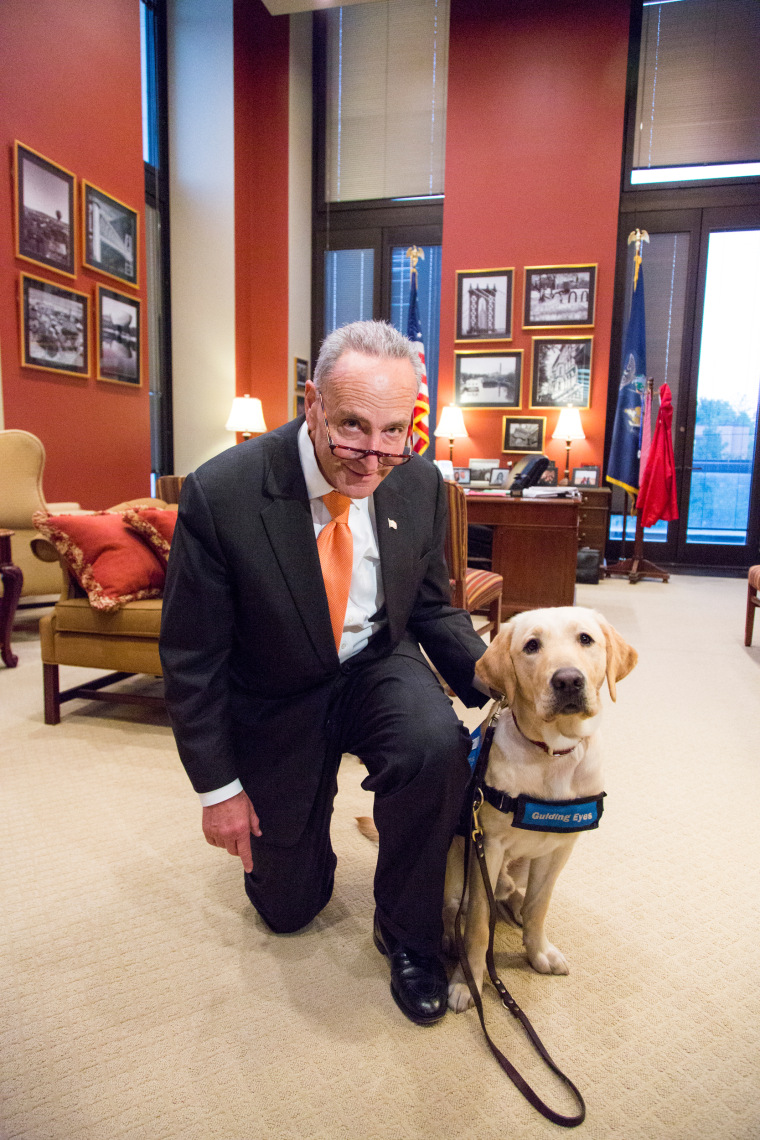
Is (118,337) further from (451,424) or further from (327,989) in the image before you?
(327,989)

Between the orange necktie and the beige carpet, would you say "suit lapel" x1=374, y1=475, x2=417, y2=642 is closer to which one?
the orange necktie

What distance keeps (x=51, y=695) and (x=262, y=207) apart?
583cm

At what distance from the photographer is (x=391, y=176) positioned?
6883mm

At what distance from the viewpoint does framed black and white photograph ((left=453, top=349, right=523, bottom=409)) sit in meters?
6.46

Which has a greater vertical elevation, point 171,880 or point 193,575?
point 193,575

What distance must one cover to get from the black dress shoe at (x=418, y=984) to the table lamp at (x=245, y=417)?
17.6 feet

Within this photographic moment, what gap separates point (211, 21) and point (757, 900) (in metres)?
7.67

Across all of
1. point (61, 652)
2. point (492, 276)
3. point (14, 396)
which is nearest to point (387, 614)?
point (61, 652)

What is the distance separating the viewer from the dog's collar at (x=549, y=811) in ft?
3.61

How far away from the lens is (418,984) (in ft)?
3.91

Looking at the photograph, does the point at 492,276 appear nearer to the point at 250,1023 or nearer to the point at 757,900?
the point at 757,900

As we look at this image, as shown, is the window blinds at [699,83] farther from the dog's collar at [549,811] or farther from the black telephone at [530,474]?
the dog's collar at [549,811]

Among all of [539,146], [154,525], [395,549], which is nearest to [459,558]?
[154,525]

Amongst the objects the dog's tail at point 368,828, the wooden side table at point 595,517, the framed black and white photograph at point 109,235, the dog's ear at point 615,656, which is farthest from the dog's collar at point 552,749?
the wooden side table at point 595,517
